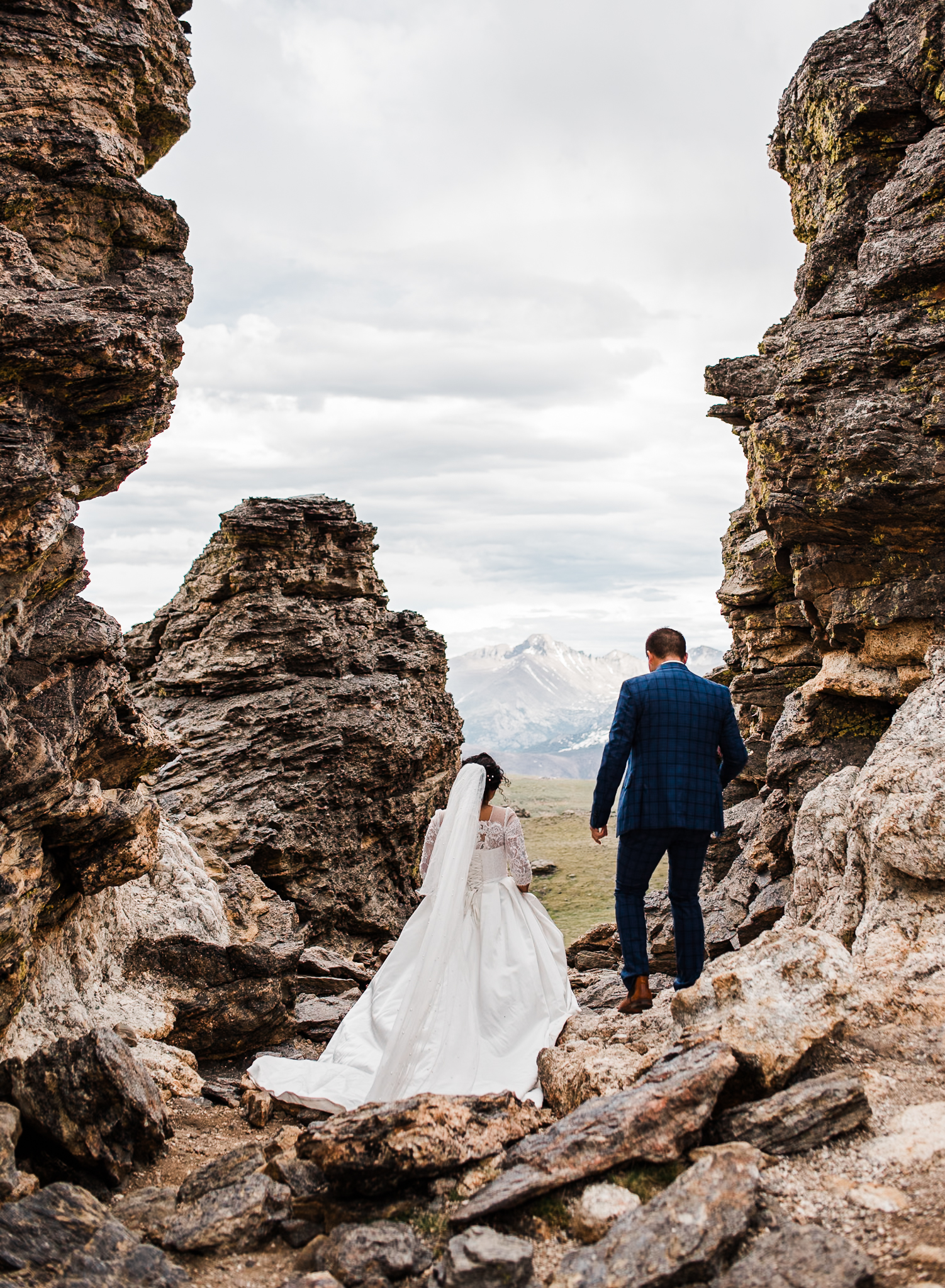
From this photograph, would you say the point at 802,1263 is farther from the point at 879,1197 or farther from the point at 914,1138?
the point at 914,1138

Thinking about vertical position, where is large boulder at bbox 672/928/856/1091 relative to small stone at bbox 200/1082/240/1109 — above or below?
above

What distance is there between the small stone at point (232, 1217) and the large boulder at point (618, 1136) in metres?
1.34

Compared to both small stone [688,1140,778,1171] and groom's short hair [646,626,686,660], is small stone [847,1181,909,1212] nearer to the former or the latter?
small stone [688,1140,778,1171]

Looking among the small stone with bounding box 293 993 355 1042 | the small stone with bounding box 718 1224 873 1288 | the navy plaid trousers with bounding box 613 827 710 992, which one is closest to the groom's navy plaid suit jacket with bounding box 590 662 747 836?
the navy plaid trousers with bounding box 613 827 710 992

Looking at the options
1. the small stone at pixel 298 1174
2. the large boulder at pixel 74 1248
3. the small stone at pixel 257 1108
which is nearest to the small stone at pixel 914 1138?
the small stone at pixel 298 1174

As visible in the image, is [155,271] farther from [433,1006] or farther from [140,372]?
[433,1006]

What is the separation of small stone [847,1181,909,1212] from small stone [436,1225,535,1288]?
1935 millimetres

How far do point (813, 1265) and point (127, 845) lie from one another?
822cm

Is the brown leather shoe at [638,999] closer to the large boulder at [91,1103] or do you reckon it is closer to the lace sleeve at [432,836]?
the lace sleeve at [432,836]

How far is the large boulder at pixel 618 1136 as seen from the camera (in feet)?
18.5

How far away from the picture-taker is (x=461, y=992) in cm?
1017

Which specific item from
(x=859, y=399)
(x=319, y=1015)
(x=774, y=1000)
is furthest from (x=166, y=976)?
(x=859, y=399)

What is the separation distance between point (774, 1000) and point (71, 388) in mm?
8367

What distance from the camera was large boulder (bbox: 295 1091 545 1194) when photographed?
614 centimetres
